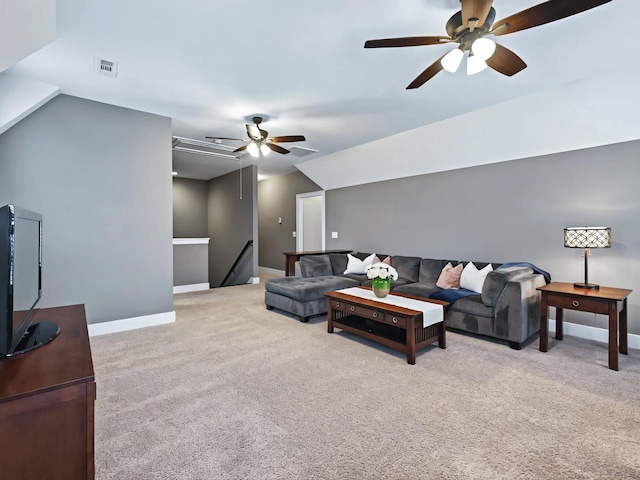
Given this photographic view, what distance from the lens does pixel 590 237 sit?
302 centimetres

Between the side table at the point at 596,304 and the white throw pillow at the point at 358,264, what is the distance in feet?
8.79

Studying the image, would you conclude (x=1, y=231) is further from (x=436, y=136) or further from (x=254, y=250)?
(x=254, y=250)

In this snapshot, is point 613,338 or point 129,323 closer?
point 613,338

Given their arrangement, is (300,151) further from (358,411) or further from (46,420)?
(46,420)

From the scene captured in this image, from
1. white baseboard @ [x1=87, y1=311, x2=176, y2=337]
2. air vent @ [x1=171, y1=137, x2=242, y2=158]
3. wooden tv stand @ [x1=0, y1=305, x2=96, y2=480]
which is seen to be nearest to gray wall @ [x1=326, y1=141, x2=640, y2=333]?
air vent @ [x1=171, y1=137, x2=242, y2=158]

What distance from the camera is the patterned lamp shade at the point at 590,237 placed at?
9.76ft

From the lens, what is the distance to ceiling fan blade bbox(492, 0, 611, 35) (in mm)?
1623

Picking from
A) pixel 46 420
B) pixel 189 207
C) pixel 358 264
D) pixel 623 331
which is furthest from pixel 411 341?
pixel 189 207

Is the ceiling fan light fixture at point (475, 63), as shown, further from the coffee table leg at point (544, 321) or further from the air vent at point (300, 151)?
the air vent at point (300, 151)

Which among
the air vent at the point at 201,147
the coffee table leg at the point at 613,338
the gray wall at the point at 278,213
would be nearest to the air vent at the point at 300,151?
the air vent at the point at 201,147

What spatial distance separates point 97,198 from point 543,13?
14.2ft

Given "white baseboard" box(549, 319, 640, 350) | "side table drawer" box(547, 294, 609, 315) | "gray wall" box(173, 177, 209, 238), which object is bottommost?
"white baseboard" box(549, 319, 640, 350)

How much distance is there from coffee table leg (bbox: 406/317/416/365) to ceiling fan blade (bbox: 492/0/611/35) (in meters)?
2.23

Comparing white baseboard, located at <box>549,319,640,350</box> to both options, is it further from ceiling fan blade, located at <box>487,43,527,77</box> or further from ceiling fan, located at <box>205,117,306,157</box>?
ceiling fan, located at <box>205,117,306,157</box>
